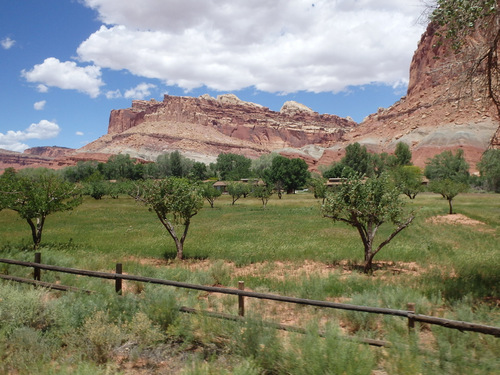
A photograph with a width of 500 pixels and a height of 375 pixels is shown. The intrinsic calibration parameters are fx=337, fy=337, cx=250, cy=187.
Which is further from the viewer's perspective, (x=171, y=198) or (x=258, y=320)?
(x=171, y=198)

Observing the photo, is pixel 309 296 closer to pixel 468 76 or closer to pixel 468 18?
pixel 468 76

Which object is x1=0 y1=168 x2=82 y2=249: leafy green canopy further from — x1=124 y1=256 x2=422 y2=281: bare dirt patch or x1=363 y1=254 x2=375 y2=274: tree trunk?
x1=363 y1=254 x2=375 y2=274: tree trunk

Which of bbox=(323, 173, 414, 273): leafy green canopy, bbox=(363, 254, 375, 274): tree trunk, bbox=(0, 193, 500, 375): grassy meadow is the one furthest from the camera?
bbox=(323, 173, 414, 273): leafy green canopy

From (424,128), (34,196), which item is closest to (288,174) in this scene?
(34,196)

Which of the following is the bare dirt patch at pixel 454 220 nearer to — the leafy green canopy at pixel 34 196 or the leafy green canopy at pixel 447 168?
the leafy green canopy at pixel 34 196

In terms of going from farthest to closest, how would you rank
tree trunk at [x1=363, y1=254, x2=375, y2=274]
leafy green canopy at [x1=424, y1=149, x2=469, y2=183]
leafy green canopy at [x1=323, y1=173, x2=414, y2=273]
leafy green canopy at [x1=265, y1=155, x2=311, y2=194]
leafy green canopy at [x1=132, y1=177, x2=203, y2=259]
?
leafy green canopy at [x1=265, y1=155, x2=311, y2=194] → leafy green canopy at [x1=424, y1=149, x2=469, y2=183] → leafy green canopy at [x1=132, y1=177, x2=203, y2=259] → leafy green canopy at [x1=323, y1=173, x2=414, y2=273] → tree trunk at [x1=363, y1=254, x2=375, y2=274]

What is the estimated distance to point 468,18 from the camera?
8.15 meters

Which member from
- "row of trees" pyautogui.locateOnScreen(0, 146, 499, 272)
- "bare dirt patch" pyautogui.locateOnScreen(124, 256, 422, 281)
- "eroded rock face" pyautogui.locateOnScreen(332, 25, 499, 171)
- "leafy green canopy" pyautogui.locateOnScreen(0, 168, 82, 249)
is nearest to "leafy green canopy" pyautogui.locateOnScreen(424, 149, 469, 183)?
"eroded rock face" pyautogui.locateOnScreen(332, 25, 499, 171)

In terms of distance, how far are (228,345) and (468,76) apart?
8.74m

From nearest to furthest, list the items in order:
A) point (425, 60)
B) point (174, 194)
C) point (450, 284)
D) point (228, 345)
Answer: point (228, 345) < point (450, 284) < point (174, 194) < point (425, 60)

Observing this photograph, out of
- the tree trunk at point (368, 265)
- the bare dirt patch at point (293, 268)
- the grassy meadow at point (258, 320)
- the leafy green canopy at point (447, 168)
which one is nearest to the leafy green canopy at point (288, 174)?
the leafy green canopy at point (447, 168)

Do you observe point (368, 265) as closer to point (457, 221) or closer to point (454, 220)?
point (457, 221)

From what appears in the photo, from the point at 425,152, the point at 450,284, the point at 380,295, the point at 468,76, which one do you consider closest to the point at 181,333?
the point at 380,295

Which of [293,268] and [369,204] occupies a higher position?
[369,204]
